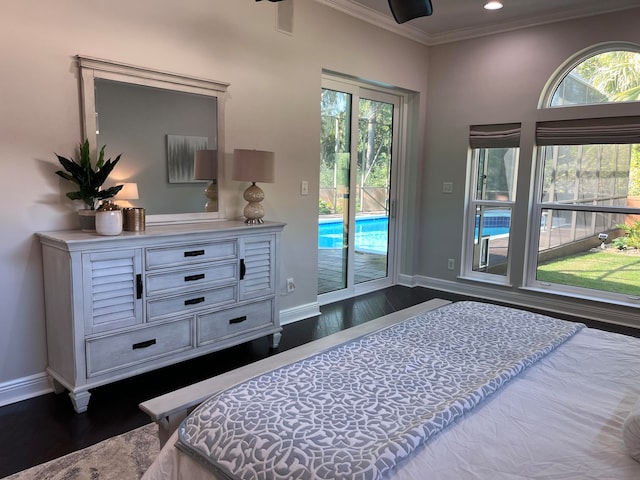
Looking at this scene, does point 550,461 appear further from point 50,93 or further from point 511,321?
point 50,93

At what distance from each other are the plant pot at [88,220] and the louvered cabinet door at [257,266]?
899mm

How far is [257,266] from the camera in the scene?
3.32 m

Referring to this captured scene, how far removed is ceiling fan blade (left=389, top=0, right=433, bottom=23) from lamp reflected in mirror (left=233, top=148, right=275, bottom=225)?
1392mm

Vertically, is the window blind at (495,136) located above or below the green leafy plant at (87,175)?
above

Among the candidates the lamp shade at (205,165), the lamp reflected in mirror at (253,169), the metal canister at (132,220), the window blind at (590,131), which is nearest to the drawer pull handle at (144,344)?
the metal canister at (132,220)

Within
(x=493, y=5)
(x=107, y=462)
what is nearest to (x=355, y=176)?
(x=493, y=5)

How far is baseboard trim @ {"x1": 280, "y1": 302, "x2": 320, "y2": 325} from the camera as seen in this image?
4.09 m

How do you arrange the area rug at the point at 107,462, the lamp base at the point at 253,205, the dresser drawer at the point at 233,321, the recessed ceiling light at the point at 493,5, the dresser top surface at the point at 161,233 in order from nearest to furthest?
the area rug at the point at 107,462, the dresser top surface at the point at 161,233, the dresser drawer at the point at 233,321, the lamp base at the point at 253,205, the recessed ceiling light at the point at 493,5

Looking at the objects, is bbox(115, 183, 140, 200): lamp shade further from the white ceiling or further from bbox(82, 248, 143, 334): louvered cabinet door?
the white ceiling

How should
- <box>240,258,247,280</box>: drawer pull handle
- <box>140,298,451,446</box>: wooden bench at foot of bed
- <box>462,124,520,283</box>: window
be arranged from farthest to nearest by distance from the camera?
<box>462,124,520,283</box>: window < <box>240,258,247,280</box>: drawer pull handle < <box>140,298,451,446</box>: wooden bench at foot of bed

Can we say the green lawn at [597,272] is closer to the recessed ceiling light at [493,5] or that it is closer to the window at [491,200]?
the window at [491,200]

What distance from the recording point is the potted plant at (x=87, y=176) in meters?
2.66

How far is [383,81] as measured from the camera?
4.77 meters

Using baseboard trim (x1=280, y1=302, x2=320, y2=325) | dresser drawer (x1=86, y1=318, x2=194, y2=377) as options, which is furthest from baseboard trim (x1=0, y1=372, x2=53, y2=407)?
baseboard trim (x1=280, y1=302, x2=320, y2=325)
